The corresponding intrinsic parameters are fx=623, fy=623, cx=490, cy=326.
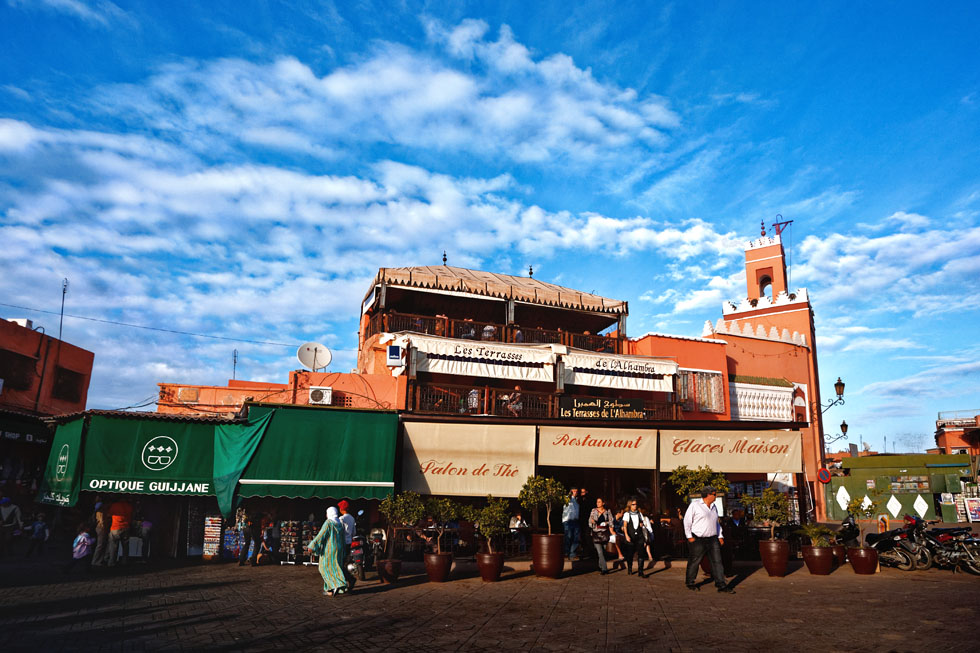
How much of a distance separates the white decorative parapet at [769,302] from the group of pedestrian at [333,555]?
1112 inches

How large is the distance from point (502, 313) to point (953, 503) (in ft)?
75.1

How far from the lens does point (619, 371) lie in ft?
69.4

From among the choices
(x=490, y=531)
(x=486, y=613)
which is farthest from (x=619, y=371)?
(x=486, y=613)

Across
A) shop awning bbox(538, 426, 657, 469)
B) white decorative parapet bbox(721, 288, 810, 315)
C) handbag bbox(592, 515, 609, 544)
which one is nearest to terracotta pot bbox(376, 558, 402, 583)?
handbag bbox(592, 515, 609, 544)

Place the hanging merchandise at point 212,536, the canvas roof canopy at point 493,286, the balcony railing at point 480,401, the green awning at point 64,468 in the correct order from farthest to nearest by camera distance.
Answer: the canvas roof canopy at point 493,286 → the balcony railing at point 480,401 → the hanging merchandise at point 212,536 → the green awning at point 64,468

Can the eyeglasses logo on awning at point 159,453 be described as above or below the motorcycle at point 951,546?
above

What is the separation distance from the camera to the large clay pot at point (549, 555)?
12.3 metres

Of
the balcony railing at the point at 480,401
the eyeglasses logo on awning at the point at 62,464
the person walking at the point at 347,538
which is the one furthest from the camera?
the balcony railing at the point at 480,401

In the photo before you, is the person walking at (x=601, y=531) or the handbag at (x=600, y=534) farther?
the handbag at (x=600, y=534)

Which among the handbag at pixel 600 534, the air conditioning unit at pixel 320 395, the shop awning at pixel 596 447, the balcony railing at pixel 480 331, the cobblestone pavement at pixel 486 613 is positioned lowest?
the cobblestone pavement at pixel 486 613

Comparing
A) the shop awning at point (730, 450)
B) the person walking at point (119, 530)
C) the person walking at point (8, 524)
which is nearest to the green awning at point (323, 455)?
the person walking at point (119, 530)

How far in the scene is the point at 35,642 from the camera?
6996 mm

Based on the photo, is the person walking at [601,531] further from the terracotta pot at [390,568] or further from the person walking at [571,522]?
the terracotta pot at [390,568]

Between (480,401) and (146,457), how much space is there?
8.98 metres
